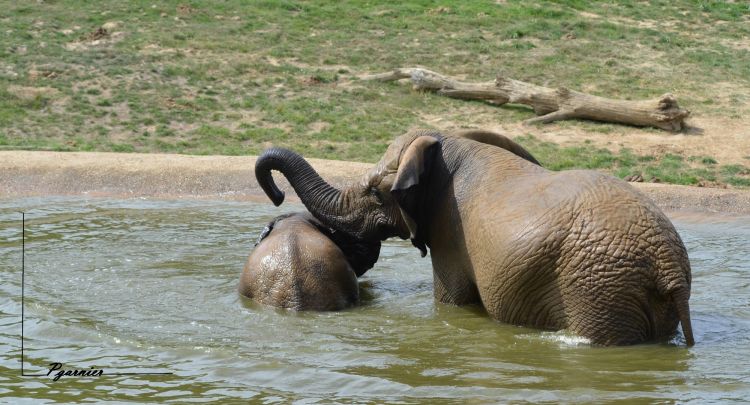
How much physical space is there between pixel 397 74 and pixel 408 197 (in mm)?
11976

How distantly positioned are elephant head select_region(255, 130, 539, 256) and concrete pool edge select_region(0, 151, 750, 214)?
494 cm

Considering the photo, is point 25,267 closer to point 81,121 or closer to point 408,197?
point 408,197

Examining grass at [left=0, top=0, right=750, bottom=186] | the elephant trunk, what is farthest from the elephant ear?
grass at [left=0, top=0, right=750, bottom=186]

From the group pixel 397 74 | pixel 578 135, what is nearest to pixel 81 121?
pixel 397 74

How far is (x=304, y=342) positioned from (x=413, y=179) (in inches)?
50.5

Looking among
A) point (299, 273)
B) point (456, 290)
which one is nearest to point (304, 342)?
point (299, 273)

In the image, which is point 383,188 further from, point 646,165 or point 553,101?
point 553,101

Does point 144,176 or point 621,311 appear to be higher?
point 621,311

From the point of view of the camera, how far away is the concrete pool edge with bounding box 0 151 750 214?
13.8m

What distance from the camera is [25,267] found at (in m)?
9.66

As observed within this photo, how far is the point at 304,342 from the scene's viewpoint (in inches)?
288
